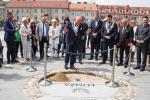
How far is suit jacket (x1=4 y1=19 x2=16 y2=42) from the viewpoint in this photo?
43.7 feet

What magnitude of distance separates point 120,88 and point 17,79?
3.17m

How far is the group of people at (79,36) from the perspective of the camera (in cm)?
1277

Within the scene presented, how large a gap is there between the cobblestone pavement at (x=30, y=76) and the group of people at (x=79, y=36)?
0.47m

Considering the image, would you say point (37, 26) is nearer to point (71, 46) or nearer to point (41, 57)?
point (41, 57)

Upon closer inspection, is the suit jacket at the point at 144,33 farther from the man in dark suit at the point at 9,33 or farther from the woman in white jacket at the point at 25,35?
the man in dark suit at the point at 9,33

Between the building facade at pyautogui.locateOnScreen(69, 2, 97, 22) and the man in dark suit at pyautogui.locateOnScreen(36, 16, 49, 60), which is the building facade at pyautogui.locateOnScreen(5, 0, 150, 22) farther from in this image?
the man in dark suit at pyautogui.locateOnScreen(36, 16, 49, 60)

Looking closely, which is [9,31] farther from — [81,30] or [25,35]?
[81,30]

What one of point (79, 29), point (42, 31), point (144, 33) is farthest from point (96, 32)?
point (144, 33)

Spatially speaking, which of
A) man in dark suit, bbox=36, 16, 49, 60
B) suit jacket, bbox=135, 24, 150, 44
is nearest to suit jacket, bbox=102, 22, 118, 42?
suit jacket, bbox=135, 24, 150, 44

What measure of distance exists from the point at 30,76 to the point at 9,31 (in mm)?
2669

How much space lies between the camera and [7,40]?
13.4m

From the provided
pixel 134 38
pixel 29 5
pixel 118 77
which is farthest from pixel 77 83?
pixel 29 5

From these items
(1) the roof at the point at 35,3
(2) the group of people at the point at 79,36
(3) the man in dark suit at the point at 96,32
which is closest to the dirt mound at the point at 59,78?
(2) the group of people at the point at 79,36

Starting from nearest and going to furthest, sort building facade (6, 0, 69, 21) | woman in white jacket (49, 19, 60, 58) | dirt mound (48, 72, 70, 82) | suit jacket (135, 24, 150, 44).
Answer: dirt mound (48, 72, 70, 82) → suit jacket (135, 24, 150, 44) → woman in white jacket (49, 19, 60, 58) → building facade (6, 0, 69, 21)
